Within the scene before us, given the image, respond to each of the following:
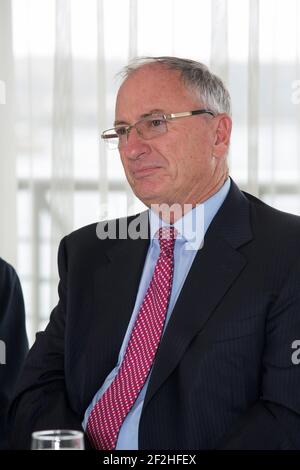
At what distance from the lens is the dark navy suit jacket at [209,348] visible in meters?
1.63

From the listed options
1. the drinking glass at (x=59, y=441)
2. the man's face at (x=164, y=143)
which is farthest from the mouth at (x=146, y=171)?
the drinking glass at (x=59, y=441)

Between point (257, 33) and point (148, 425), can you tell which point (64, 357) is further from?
point (257, 33)

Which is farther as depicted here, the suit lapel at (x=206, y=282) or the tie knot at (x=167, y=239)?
the tie knot at (x=167, y=239)

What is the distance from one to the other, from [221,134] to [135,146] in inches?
8.6

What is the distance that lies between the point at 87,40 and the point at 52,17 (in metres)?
0.17

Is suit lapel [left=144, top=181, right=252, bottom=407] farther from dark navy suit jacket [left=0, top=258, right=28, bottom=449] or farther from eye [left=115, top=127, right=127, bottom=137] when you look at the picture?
dark navy suit jacket [left=0, top=258, right=28, bottom=449]

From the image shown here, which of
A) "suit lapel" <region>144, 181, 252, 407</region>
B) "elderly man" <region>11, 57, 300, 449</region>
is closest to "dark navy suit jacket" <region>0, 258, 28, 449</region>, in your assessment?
"elderly man" <region>11, 57, 300, 449</region>

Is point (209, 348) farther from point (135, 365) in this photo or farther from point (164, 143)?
point (164, 143)

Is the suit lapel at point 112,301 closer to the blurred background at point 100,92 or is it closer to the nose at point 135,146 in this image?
the nose at point 135,146

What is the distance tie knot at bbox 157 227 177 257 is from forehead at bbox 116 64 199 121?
0.89 ft

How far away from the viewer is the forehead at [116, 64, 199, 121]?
6.04 feet

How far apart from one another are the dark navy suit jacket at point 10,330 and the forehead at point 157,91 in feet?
2.13

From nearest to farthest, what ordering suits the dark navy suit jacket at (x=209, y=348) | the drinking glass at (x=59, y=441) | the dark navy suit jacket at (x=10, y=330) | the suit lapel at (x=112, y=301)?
the drinking glass at (x=59, y=441) → the dark navy suit jacket at (x=209, y=348) → the suit lapel at (x=112, y=301) → the dark navy suit jacket at (x=10, y=330)

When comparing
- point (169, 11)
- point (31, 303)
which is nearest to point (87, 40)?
point (169, 11)
